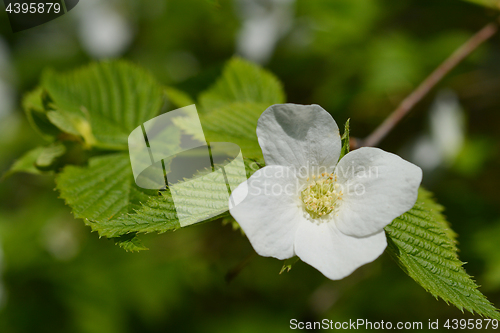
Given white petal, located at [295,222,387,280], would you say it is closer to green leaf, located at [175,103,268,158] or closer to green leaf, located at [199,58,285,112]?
green leaf, located at [175,103,268,158]

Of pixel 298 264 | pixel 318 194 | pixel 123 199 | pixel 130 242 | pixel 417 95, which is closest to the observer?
pixel 130 242

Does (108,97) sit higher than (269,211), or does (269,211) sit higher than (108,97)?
(108,97)

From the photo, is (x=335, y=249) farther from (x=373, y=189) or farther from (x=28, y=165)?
(x=28, y=165)

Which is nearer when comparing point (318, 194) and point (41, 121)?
point (318, 194)

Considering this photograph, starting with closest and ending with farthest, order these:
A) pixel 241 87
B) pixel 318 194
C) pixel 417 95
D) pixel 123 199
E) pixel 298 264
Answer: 1. pixel 318 194
2. pixel 123 199
3. pixel 417 95
4. pixel 241 87
5. pixel 298 264

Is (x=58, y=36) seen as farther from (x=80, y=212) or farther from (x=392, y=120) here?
(x=392, y=120)

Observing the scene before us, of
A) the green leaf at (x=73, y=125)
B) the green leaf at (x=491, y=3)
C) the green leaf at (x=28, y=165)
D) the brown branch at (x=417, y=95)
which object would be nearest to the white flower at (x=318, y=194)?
the brown branch at (x=417, y=95)

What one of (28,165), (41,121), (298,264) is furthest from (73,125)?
(298,264)

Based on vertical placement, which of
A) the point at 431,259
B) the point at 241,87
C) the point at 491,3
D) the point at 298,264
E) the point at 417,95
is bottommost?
the point at 298,264

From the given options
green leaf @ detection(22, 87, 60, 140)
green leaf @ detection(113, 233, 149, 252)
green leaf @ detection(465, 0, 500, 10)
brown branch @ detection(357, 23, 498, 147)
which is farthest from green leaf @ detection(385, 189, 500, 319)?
green leaf @ detection(465, 0, 500, 10)
